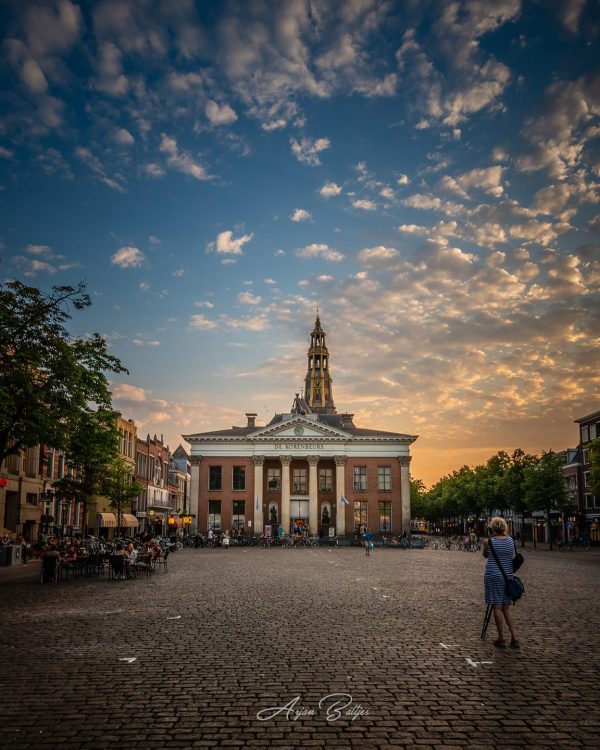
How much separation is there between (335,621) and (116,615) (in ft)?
16.8

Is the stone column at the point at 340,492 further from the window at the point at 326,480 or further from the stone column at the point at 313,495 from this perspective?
the stone column at the point at 313,495

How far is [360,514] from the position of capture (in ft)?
251

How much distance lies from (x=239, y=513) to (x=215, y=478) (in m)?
5.13

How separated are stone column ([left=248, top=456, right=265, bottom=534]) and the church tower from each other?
213 feet

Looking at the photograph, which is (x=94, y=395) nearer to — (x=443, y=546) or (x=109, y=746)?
(x=109, y=746)

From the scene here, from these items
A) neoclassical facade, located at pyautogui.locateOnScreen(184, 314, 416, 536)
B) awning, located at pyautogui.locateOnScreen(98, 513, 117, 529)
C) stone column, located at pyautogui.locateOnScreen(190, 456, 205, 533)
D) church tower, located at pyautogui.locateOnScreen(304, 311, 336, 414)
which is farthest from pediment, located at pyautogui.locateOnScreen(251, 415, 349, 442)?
church tower, located at pyautogui.locateOnScreen(304, 311, 336, 414)

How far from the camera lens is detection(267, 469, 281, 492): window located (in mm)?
78062

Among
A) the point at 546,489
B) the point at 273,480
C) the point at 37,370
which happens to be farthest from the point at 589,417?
the point at 37,370

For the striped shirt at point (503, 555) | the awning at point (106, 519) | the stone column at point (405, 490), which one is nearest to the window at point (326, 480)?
the stone column at point (405, 490)

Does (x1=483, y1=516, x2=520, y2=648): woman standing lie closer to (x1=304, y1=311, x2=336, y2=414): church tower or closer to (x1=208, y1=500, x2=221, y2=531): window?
(x1=208, y1=500, x2=221, y2=531): window

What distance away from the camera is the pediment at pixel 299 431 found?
7769cm

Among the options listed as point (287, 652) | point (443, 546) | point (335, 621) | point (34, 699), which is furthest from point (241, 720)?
point (443, 546)

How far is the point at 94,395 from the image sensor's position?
27953mm

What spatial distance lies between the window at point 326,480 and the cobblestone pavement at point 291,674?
60816 millimetres
